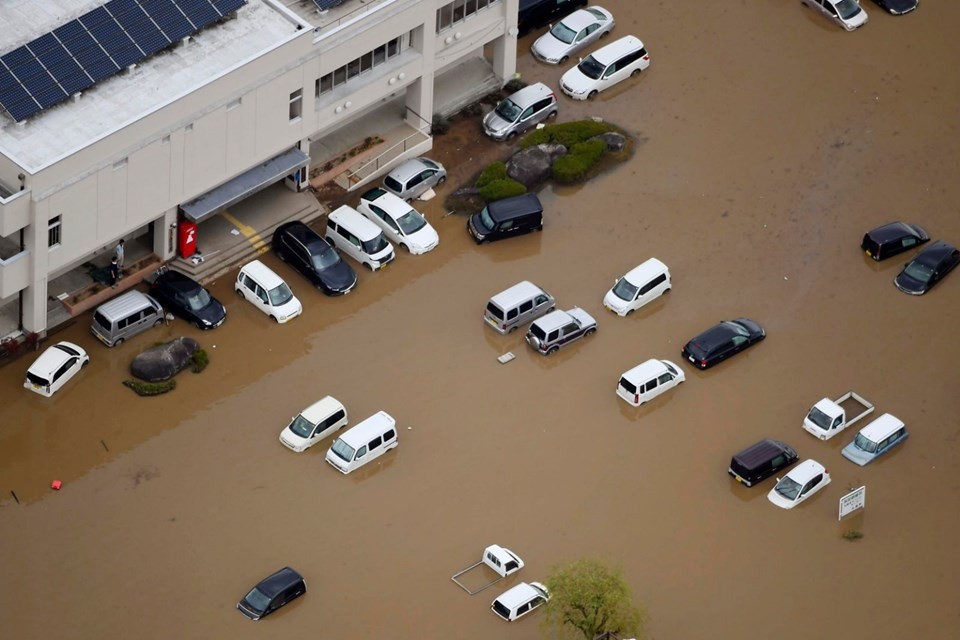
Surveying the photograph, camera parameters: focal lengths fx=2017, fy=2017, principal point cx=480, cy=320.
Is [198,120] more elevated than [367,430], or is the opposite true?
[198,120]

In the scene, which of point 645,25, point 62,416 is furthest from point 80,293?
point 645,25

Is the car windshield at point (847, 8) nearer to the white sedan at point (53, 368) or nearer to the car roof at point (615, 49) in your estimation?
the car roof at point (615, 49)

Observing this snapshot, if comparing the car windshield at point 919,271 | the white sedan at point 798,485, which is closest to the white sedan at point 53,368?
the white sedan at point 798,485

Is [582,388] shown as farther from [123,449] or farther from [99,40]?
[99,40]

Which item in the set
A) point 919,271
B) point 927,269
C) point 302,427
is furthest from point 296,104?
point 927,269

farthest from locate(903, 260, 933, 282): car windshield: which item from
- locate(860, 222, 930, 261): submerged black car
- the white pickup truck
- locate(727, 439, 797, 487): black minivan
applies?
locate(727, 439, 797, 487): black minivan

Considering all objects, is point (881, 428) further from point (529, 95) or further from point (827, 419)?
point (529, 95)
